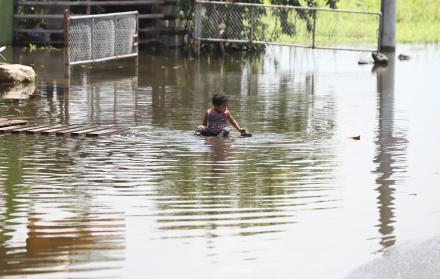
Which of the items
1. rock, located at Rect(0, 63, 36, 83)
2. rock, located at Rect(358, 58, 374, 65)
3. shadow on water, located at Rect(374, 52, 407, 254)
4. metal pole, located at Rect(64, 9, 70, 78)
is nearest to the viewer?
shadow on water, located at Rect(374, 52, 407, 254)

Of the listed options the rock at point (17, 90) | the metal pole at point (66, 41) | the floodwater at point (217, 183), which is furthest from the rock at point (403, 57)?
the rock at point (17, 90)

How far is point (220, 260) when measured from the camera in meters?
9.96

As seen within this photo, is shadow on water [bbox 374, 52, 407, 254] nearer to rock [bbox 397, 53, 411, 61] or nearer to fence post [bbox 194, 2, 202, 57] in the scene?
rock [bbox 397, 53, 411, 61]

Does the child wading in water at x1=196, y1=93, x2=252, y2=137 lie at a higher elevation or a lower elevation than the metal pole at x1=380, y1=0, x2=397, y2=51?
lower

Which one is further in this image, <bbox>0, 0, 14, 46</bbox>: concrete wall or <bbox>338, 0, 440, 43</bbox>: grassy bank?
<bbox>338, 0, 440, 43</bbox>: grassy bank

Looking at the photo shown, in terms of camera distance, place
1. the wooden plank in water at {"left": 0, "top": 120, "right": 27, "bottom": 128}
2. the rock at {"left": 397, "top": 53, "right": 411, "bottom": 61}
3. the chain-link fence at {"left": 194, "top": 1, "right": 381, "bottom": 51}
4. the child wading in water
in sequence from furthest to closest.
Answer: the rock at {"left": 397, "top": 53, "right": 411, "bottom": 61}, the chain-link fence at {"left": 194, "top": 1, "right": 381, "bottom": 51}, the wooden plank in water at {"left": 0, "top": 120, "right": 27, "bottom": 128}, the child wading in water

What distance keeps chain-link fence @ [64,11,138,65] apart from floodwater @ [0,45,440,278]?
1327 millimetres

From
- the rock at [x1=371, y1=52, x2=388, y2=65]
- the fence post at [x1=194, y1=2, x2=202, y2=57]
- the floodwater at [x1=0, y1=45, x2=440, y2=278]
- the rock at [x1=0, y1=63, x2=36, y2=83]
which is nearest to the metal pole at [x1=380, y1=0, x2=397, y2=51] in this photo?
the rock at [x1=371, y1=52, x2=388, y2=65]

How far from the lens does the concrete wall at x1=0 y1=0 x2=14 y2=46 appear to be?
3028 centimetres

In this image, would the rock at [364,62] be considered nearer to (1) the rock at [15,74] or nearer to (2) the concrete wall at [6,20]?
(2) the concrete wall at [6,20]

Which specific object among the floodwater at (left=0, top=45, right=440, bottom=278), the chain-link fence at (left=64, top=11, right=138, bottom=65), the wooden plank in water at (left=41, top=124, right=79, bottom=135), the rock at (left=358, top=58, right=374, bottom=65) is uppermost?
the chain-link fence at (left=64, top=11, right=138, bottom=65)

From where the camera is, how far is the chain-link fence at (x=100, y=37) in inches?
976

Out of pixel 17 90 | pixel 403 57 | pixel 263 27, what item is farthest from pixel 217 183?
pixel 403 57

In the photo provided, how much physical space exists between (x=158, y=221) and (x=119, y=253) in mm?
1175
